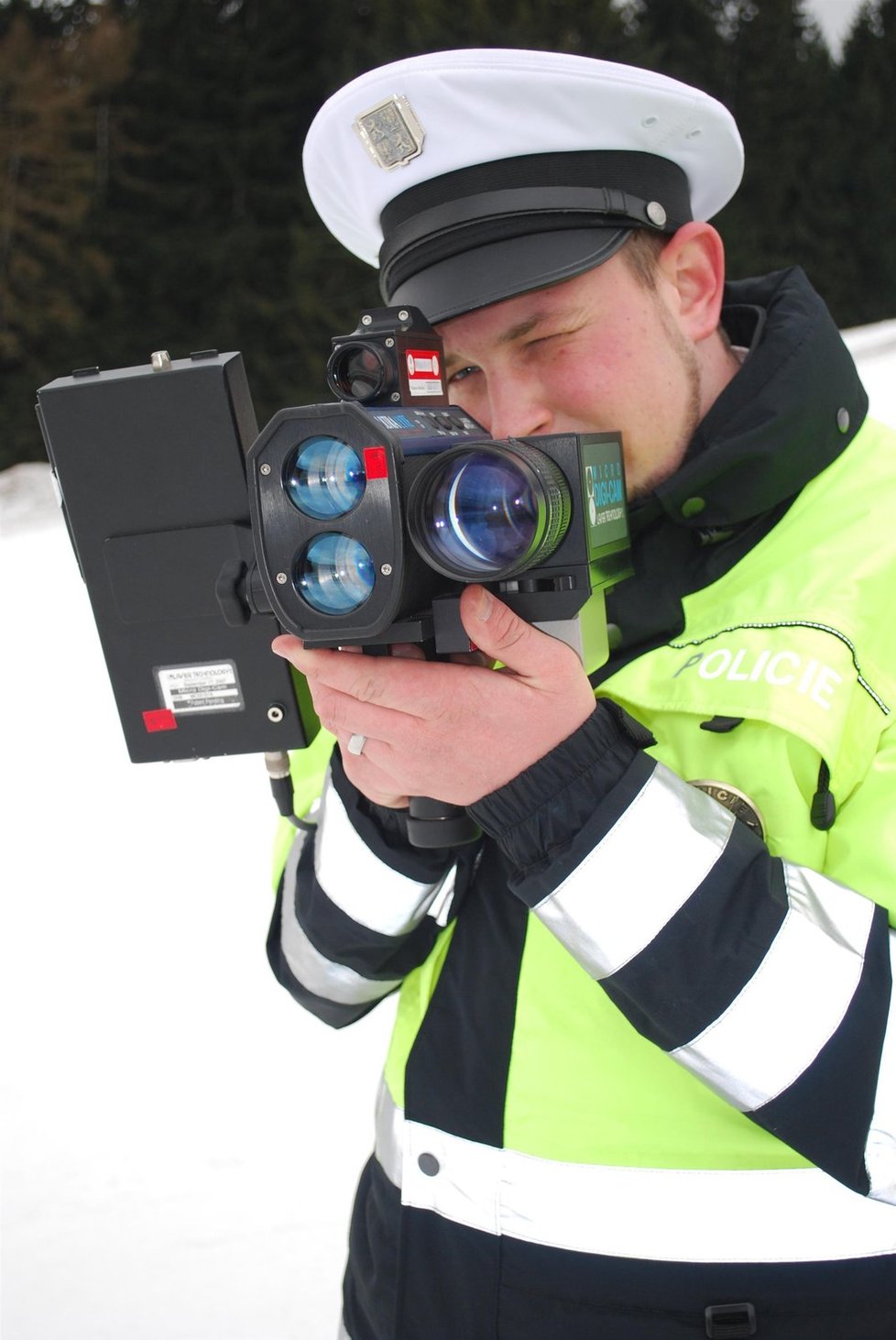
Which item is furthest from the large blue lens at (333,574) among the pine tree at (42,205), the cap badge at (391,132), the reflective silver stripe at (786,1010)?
the pine tree at (42,205)

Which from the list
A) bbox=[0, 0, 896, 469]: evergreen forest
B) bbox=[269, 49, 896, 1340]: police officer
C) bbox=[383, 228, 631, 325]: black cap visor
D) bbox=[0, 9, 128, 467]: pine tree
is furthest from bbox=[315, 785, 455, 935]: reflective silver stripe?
bbox=[0, 0, 896, 469]: evergreen forest

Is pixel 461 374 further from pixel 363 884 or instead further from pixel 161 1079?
pixel 161 1079

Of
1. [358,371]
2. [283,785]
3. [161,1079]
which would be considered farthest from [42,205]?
[358,371]

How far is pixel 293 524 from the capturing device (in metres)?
0.88

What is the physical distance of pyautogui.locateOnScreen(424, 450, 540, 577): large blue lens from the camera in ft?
2.78

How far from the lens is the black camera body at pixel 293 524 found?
853mm

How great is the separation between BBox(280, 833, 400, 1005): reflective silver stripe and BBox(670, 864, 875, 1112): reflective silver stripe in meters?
0.48

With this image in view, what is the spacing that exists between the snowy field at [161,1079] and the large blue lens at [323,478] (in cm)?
165

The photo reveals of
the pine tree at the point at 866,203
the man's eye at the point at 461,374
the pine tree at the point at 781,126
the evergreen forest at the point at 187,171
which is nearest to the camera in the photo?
the man's eye at the point at 461,374

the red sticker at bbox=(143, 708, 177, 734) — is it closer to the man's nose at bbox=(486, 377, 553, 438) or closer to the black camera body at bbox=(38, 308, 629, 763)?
the black camera body at bbox=(38, 308, 629, 763)

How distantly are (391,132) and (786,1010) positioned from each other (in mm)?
1042

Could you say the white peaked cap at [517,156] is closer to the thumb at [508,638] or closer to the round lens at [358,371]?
the round lens at [358,371]

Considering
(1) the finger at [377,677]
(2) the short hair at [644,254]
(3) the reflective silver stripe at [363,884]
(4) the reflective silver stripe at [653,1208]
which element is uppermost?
(2) the short hair at [644,254]

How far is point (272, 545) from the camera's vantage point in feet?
2.91
